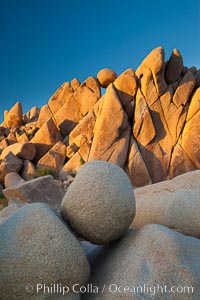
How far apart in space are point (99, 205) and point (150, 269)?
1121mm

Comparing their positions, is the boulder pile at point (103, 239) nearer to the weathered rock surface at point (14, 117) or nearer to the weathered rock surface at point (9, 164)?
the weathered rock surface at point (9, 164)

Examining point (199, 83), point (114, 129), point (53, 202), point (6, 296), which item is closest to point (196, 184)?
point (6, 296)

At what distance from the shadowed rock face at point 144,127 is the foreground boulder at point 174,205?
52.5ft

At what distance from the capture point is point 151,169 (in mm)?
23500

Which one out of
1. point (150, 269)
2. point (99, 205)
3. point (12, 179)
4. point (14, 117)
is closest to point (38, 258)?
point (99, 205)

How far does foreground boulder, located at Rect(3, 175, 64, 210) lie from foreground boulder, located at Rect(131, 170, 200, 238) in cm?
828

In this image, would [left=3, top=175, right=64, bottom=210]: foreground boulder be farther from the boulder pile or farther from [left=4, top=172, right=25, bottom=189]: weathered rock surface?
[left=4, top=172, right=25, bottom=189]: weathered rock surface

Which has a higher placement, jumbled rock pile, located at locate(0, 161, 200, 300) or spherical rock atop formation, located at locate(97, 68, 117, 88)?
spherical rock atop formation, located at locate(97, 68, 117, 88)

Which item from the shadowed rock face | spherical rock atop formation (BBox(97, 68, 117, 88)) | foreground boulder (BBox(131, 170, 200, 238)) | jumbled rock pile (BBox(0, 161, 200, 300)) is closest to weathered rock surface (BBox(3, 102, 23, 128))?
the shadowed rock face

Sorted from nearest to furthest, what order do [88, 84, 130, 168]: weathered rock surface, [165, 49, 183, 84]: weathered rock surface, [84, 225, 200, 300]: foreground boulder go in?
[84, 225, 200, 300]: foreground boulder
[88, 84, 130, 168]: weathered rock surface
[165, 49, 183, 84]: weathered rock surface

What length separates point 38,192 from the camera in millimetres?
14078

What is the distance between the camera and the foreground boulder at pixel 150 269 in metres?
3.53

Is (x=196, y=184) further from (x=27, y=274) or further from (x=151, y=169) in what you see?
(x=151, y=169)

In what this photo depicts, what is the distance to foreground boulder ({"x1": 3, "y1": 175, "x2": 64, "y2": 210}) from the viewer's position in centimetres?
1385
